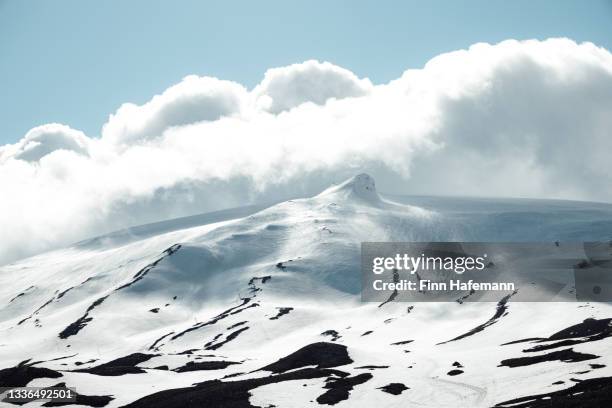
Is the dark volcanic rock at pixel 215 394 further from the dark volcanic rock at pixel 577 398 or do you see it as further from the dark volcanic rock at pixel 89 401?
the dark volcanic rock at pixel 577 398

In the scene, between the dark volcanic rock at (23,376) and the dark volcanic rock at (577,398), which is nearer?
the dark volcanic rock at (577,398)

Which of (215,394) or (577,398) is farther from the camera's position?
(215,394)

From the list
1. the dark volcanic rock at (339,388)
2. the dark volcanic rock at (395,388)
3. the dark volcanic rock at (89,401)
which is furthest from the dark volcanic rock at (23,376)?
the dark volcanic rock at (395,388)

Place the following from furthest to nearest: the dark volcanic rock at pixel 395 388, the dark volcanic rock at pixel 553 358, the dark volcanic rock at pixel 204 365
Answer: the dark volcanic rock at pixel 204 365, the dark volcanic rock at pixel 553 358, the dark volcanic rock at pixel 395 388

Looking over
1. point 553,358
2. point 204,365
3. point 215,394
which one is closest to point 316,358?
point 204,365

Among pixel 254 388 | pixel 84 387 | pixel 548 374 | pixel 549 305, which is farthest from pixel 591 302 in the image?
pixel 84 387

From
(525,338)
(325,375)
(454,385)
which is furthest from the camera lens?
(525,338)

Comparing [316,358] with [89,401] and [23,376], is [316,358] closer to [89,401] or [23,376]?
[89,401]

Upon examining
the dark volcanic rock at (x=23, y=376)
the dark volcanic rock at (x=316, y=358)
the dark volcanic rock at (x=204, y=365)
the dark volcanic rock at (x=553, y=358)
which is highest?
the dark volcanic rock at (x=23, y=376)

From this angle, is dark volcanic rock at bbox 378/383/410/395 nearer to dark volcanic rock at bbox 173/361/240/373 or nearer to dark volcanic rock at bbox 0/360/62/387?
dark volcanic rock at bbox 173/361/240/373

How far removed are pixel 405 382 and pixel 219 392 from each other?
97.9ft

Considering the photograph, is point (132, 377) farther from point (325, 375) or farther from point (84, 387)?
point (325, 375)

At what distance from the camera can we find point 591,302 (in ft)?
602

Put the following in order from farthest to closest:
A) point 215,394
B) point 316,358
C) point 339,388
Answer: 1. point 316,358
2. point 215,394
3. point 339,388
